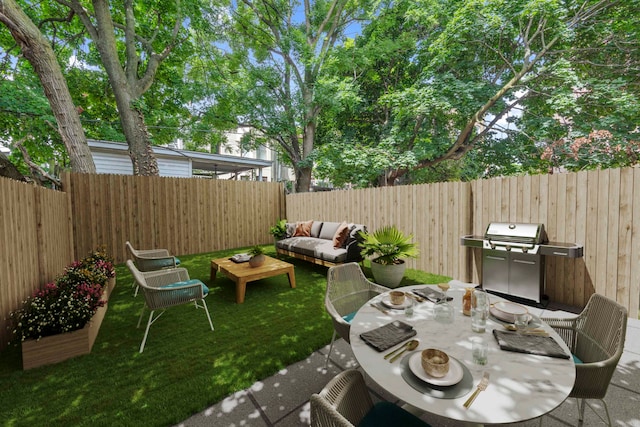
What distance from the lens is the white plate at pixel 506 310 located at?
1505mm

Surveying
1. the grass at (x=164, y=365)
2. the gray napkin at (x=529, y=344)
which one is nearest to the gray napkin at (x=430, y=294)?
the gray napkin at (x=529, y=344)

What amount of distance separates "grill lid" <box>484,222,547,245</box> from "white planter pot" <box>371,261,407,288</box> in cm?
134

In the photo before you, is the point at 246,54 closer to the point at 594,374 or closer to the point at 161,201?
the point at 161,201

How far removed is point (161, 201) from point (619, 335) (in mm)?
7776

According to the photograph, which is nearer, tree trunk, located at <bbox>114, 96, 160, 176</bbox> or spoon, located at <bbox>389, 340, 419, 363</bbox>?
spoon, located at <bbox>389, 340, 419, 363</bbox>

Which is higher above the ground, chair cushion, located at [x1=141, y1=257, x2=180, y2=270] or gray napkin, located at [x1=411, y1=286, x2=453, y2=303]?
gray napkin, located at [x1=411, y1=286, x2=453, y2=303]

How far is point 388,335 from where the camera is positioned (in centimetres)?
135

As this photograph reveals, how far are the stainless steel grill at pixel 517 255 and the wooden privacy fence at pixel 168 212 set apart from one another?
20.7 ft

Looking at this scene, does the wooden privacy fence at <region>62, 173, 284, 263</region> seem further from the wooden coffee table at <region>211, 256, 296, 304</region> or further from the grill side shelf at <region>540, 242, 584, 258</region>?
the grill side shelf at <region>540, 242, 584, 258</region>

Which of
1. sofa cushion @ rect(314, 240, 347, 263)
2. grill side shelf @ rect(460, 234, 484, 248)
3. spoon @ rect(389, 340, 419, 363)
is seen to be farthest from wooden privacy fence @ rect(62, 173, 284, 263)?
spoon @ rect(389, 340, 419, 363)

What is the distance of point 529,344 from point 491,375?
378 mm

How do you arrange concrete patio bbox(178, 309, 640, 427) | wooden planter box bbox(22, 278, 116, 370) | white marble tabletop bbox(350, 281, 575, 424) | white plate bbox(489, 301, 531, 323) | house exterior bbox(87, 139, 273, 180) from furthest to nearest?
house exterior bbox(87, 139, 273, 180) → wooden planter box bbox(22, 278, 116, 370) → concrete patio bbox(178, 309, 640, 427) → white plate bbox(489, 301, 531, 323) → white marble tabletop bbox(350, 281, 575, 424)

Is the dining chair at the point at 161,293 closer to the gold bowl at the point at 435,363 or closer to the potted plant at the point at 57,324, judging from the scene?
the potted plant at the point at 57,324

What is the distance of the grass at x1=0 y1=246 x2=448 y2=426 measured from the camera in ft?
5.81
